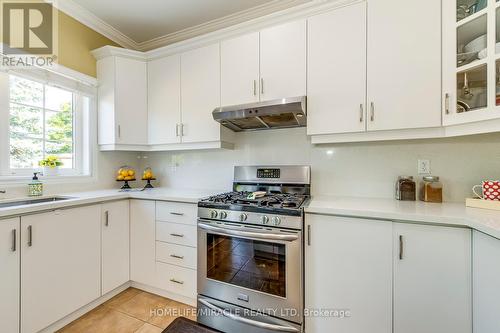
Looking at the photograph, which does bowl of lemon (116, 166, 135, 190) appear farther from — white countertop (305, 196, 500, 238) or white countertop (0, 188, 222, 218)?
white countertop (305, 196, 500, 238)

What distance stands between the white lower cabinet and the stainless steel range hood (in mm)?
765

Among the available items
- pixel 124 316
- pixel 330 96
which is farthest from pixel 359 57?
pixel 124 316

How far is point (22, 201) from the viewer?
64.8 inches

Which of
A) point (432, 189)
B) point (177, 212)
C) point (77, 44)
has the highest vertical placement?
point (77, 44)

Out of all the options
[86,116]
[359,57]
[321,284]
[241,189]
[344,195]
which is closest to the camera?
[321,284]

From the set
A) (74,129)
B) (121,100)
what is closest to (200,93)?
(121,100)

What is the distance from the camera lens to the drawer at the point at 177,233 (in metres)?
1.73

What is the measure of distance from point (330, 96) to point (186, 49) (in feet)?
4.70

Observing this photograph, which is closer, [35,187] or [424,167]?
[424,167]

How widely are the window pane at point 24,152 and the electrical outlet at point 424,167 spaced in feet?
10.2

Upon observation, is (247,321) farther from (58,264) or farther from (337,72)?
(337,72)

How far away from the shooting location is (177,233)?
1.79m

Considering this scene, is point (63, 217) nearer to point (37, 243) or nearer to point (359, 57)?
point (37, 243)

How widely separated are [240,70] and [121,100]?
4.18 feet
